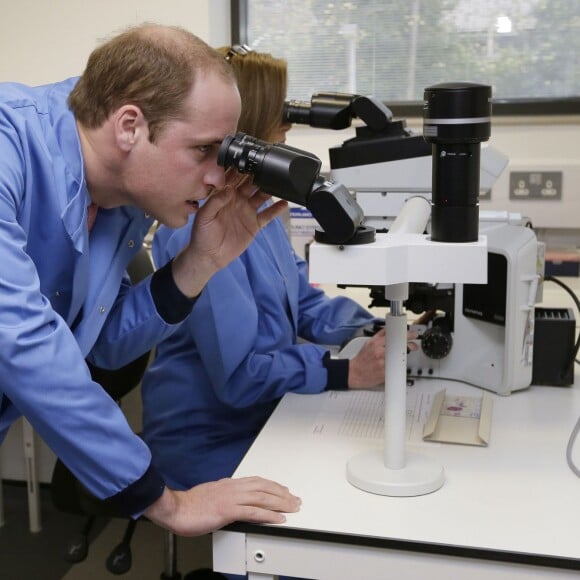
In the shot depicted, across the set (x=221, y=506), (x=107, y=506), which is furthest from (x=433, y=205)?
(x=107, y=506)

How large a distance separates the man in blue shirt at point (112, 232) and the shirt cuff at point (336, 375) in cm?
34

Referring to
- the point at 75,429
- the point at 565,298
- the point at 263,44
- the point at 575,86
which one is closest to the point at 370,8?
the point at 263,44

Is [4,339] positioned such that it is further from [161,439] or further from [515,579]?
[161,439]

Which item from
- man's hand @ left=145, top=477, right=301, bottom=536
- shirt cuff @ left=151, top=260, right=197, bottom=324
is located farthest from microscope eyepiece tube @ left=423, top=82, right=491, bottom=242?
shirt cuff @ left=151, top=260, right=197, bottom=324

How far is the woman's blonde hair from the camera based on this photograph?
1.70 m

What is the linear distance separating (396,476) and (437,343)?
20.1 inches

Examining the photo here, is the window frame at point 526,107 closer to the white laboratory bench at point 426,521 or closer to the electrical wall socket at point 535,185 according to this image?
the electrical wall socket at point 535,185

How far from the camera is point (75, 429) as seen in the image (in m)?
1.00

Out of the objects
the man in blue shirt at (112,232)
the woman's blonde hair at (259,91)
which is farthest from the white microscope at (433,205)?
the woman's blonde hair at (259,91)

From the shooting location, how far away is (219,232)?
1354 millimetres

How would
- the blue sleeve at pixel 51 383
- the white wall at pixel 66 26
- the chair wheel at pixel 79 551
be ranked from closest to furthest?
the blue sleeve at pixel 51 383 < the chair wheel at pixel 79 551 < the white wall at pixel 66 26

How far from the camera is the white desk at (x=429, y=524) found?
98 cm

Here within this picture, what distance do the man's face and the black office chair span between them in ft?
2.74

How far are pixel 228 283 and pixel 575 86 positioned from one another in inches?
73.0
